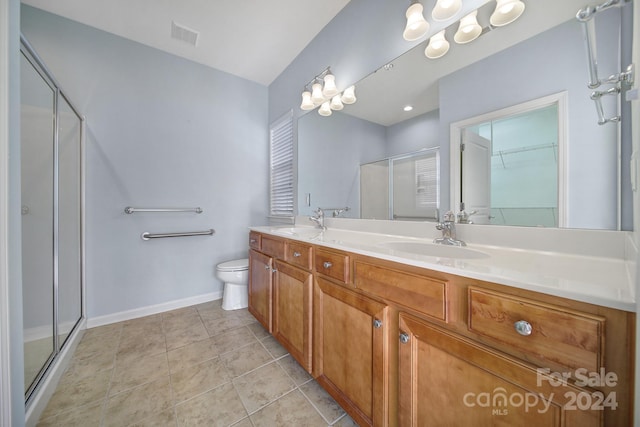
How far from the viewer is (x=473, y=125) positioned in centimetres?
104

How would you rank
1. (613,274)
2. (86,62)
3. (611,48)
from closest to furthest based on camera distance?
(613,274)
(611,48)
(86,62)

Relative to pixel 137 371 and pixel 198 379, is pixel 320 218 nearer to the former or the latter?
pixel 198 379

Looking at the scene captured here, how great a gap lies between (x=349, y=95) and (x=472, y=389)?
5.68 feet

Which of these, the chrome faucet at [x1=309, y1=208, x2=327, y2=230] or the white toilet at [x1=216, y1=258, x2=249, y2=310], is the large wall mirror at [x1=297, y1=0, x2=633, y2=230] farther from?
the white toilet at [x1=216, y1=258, x2=249, y2=310]

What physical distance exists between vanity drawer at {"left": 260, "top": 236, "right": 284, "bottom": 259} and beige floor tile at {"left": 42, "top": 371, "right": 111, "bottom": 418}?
3.70ft

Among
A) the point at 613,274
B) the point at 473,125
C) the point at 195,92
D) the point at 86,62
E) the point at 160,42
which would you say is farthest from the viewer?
the point at 195,92

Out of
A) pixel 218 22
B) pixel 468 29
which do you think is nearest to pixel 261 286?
pixel 468 29

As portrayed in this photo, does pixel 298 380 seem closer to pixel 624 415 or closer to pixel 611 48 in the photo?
pixel 624 415

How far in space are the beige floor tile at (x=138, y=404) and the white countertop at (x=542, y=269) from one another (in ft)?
3.91

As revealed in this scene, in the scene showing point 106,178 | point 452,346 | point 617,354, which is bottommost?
point 452,346

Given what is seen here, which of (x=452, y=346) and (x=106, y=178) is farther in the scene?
(x=106, y=178)

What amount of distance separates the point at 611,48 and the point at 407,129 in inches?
28.8

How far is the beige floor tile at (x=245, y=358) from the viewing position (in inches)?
54.9

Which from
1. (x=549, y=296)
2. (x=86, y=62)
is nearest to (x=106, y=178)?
(x=86, y=62)
